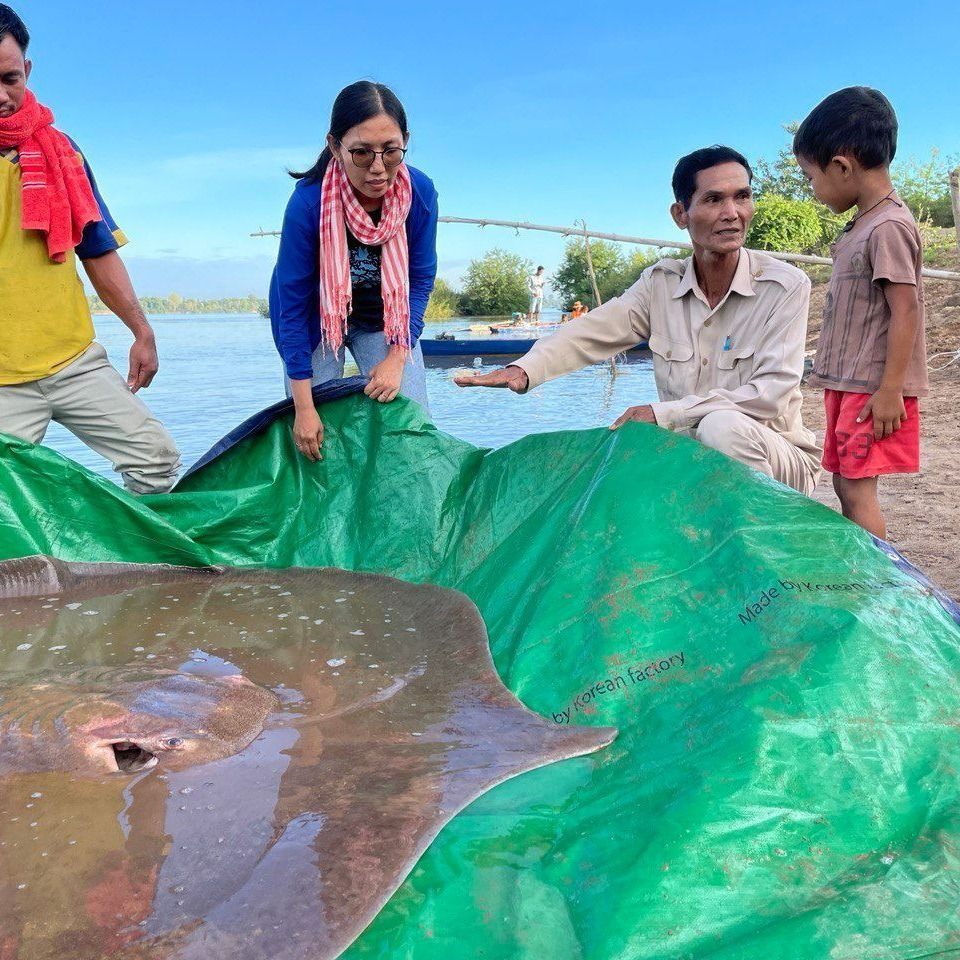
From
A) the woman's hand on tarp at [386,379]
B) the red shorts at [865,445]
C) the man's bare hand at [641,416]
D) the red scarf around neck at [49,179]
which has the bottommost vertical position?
the red shorts at [865,445]

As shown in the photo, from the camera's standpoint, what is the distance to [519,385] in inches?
110

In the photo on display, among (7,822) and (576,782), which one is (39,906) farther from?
(576,782)

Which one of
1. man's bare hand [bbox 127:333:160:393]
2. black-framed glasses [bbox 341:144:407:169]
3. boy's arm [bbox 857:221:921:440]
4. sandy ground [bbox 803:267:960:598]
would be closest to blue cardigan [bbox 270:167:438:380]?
black-framed glasses [bbox 341:144:407:169]

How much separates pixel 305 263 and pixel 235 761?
189 centimetres

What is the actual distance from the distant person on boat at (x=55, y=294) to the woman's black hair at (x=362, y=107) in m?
0.93

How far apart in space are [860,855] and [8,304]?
2881 millimetres

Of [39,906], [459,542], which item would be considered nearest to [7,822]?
[39,906]

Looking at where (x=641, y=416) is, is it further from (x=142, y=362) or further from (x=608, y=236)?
(x=608, y=236)

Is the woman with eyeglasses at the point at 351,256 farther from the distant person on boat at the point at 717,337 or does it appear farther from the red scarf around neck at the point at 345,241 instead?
the distant person on boat at the point at 717,337

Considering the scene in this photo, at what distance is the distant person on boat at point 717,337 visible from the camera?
8.25ft

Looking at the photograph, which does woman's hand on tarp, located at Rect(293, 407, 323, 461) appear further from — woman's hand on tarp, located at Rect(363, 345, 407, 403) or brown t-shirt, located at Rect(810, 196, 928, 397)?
brown t-shirt, located at Rect(810, 196, 928, 397)

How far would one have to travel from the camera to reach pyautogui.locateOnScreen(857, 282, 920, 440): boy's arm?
2463mm

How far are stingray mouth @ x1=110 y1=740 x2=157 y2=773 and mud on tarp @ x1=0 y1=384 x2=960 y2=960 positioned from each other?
1.99 feet

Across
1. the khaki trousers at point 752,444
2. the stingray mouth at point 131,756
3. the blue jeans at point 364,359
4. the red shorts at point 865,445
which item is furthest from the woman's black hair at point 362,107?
the stingray mouth at point 131,756
